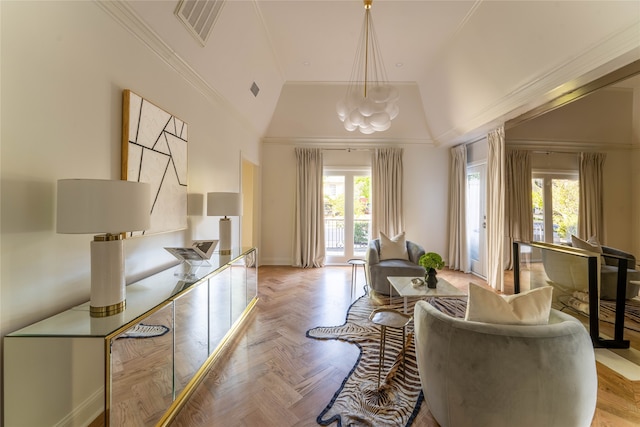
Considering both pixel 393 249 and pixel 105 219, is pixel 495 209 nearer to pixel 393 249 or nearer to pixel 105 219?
pixel 393 249

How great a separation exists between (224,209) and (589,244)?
3793mm

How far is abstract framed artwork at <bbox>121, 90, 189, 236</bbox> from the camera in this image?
6.21 feet

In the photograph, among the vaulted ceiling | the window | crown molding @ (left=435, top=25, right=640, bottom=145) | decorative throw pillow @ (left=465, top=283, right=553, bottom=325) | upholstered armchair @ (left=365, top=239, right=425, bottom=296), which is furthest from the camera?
upholstered armchair @ (left=365, top=239, right=425, bottom=296)

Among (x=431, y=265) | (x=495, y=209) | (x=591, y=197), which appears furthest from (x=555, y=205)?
(x=431, y=265)

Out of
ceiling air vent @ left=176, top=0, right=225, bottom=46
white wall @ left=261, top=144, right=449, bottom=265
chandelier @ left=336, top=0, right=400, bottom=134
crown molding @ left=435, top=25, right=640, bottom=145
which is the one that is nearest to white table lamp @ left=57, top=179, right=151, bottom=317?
ceiling air vent @ left=176, top=0, right=225, bottom=46

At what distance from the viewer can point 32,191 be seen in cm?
130

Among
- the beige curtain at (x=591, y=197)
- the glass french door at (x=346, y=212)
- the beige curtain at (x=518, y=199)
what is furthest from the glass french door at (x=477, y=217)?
the beige curtain at (x=591, y=197)

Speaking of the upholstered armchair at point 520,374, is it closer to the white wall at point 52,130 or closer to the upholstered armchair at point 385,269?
the white wall at point 52,130

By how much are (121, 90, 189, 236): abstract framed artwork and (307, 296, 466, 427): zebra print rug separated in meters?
1.82

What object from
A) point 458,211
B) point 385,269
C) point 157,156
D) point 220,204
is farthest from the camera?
point 458,211

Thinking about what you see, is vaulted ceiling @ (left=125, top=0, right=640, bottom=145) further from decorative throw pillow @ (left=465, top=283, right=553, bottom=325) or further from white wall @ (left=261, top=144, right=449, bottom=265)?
decorative throw pillow @ (left=465, top=283, right=553, bottom=325)

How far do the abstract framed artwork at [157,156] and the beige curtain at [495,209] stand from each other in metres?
4.29

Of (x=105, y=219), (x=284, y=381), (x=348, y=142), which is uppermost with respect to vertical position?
(x=348, y=142)

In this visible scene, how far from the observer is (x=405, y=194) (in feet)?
18.8
